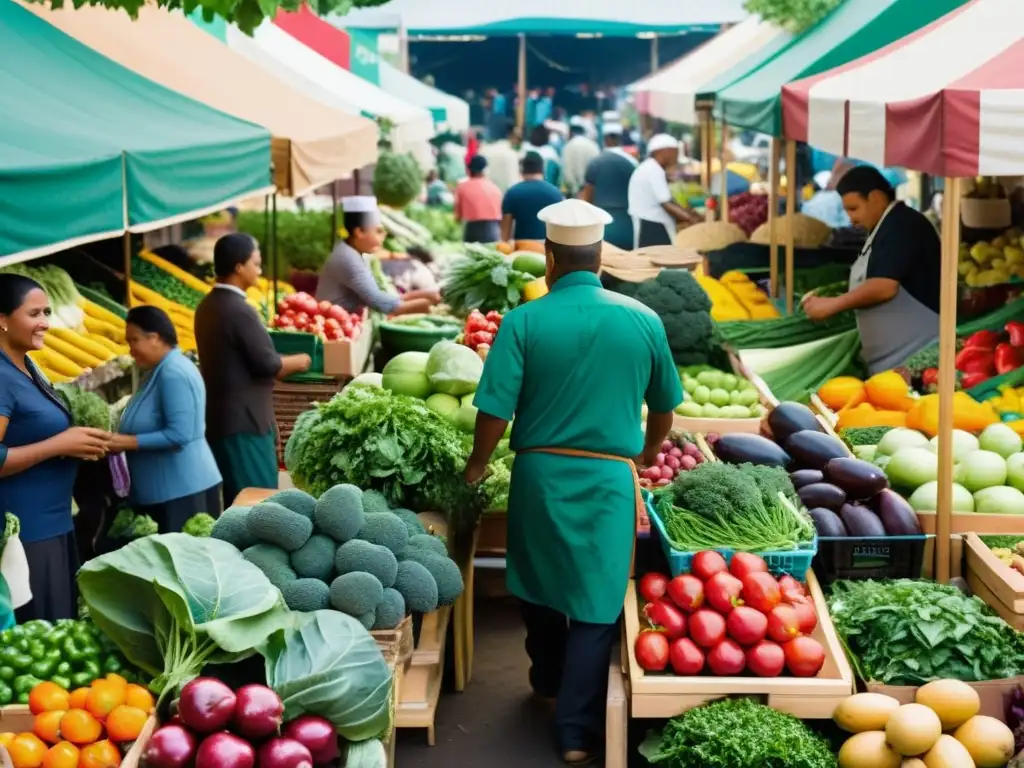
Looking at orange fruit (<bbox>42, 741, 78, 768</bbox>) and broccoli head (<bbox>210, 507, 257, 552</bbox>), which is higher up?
broccoli head (<bbox>210, 507, 257, 552</bbox>)

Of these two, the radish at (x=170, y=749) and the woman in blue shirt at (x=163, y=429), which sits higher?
the woman in blue shirt at (x=163, y=429)

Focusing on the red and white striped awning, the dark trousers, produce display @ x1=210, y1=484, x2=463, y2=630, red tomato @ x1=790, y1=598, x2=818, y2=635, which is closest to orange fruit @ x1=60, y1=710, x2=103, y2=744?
produce display @ x1=210, y1=484, x2=463, y2=630

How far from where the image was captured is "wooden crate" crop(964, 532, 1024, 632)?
501 cm

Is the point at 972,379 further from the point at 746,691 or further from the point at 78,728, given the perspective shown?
the point at 78,728

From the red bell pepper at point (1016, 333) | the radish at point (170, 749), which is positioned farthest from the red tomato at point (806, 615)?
the red bell pepper at point (1016, 333)

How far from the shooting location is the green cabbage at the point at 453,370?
22.3ft

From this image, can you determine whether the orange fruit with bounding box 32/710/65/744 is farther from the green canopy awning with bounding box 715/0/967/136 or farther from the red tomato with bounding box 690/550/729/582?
the green canopy awning with bounding box 715/0/967/136

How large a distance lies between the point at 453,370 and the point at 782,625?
2547 millimetres

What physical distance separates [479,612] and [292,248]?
23.6 ft

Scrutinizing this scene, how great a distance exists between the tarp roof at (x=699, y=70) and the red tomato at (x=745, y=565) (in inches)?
381

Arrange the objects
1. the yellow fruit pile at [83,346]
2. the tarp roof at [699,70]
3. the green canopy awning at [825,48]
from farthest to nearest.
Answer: the tarp roof at [699,70] < the green canopy awning at [825,48] < the yellow fruit pile at [83,346]

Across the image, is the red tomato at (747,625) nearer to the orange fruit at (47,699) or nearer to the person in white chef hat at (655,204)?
the orange fruit at (47,699)

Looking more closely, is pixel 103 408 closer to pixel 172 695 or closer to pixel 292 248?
pixel 172 695

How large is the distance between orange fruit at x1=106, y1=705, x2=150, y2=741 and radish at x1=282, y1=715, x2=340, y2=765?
400 mm
